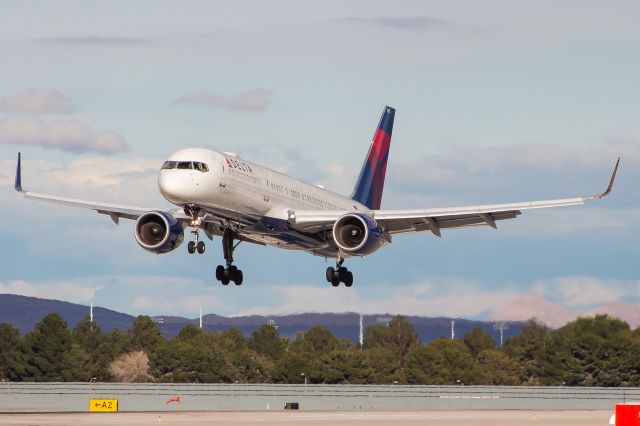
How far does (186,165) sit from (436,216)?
15372 millimetres

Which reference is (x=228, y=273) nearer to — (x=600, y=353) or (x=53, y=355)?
(x=600, y=353)

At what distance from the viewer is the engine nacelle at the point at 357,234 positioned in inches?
2744

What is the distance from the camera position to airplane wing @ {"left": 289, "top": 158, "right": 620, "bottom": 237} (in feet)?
229

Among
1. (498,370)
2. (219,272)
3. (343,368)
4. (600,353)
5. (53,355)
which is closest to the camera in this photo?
(219,272)

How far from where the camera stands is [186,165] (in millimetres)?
64062

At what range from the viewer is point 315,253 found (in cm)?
7488

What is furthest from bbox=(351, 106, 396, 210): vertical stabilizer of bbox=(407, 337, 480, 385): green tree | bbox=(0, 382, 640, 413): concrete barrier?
bbox=(407, 337, 480, 385): green tree

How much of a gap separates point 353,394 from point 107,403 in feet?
95.1

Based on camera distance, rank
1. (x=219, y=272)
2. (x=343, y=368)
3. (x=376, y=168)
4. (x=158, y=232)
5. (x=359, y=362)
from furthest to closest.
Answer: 1. (x=359, y=362)
2. (x=343, y=368)
3. (x=376, y=168)
4. (x=219, y=272)
5. (x=158, y=232)

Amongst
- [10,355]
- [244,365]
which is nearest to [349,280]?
[244,365]

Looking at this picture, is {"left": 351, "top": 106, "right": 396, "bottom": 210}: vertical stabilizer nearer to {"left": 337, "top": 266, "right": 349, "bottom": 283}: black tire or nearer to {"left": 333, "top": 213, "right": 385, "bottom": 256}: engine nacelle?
{"left": 337, "top": 266, "right": 349, "bottom": 283}: black tire

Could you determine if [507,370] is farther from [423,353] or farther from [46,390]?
[46,390]

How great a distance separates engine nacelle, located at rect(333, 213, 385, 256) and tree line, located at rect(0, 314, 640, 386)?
98.0 meters

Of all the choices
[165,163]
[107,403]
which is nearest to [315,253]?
[165,163]
